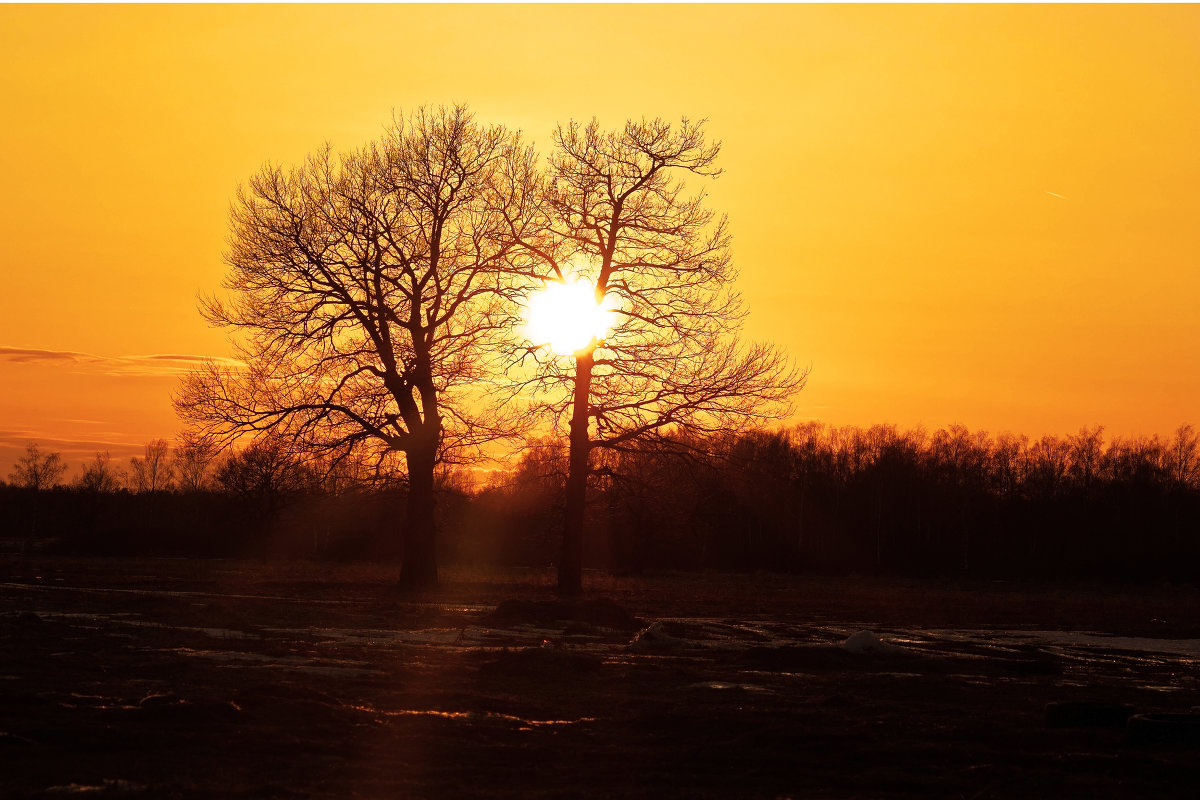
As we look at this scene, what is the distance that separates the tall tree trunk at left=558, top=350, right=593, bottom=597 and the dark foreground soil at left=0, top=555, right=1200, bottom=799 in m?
6.24

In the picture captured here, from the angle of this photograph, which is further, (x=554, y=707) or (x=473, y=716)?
(x=554, y=707)

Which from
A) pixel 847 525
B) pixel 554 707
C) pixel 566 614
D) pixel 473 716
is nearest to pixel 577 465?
pixel 566 614

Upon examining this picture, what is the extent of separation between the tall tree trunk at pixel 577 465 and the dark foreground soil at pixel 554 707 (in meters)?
6.24

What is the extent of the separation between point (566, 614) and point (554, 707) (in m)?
10.7

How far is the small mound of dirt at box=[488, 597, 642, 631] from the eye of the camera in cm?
2258

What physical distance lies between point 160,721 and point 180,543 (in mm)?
68665

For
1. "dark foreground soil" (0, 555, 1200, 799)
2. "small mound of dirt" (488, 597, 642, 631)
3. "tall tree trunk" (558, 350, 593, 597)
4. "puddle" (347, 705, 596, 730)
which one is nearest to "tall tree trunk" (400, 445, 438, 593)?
"tall tree trunk" (558, 350, 593, 597)

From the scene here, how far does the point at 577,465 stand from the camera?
29.4 meters

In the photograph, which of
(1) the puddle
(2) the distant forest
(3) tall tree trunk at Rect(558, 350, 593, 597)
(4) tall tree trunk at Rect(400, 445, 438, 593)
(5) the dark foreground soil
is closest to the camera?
(5) the dark foreground soil

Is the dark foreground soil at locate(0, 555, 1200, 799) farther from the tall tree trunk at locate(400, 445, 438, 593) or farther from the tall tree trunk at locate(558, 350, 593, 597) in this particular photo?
the tall tree trunk at locate(400, 445, 438, 593)

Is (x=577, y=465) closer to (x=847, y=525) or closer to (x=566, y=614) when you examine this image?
(x=566, y=614)

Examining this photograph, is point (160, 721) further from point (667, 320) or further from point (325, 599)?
point (667, 320)

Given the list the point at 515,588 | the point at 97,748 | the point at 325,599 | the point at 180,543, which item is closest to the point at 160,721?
the point at 97,748

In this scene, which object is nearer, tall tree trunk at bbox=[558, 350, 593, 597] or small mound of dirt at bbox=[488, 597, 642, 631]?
small mound of dirt at bbox=[488, 597, 642, 631]
